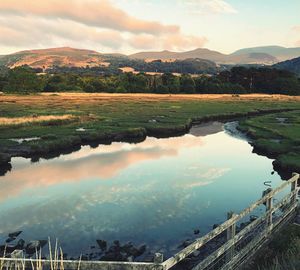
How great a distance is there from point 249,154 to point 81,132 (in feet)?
85.7

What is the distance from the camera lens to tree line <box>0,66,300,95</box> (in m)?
170

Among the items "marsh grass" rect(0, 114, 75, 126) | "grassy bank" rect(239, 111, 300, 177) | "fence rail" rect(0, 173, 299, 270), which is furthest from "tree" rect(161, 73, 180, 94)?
"fence rail" rect(0, 173, 299, 270)

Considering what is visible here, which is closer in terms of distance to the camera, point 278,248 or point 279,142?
point 278,248

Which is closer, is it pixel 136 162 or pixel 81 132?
pixel 136 162

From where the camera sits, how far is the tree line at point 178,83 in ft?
557

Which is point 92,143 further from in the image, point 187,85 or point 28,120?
point 187,85

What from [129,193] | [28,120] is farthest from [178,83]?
[129,193]

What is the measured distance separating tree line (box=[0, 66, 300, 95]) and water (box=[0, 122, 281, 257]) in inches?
4976

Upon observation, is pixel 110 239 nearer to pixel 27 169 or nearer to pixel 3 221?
pixel 3 221

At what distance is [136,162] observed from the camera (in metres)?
42.8

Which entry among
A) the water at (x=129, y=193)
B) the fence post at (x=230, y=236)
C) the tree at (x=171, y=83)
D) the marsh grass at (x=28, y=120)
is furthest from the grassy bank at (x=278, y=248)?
the tree at (x=171, y=83)

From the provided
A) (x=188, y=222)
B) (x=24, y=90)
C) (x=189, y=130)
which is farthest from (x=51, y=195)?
(x=24, y=90)

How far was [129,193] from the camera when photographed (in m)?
30.2

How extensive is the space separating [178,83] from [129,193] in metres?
151
